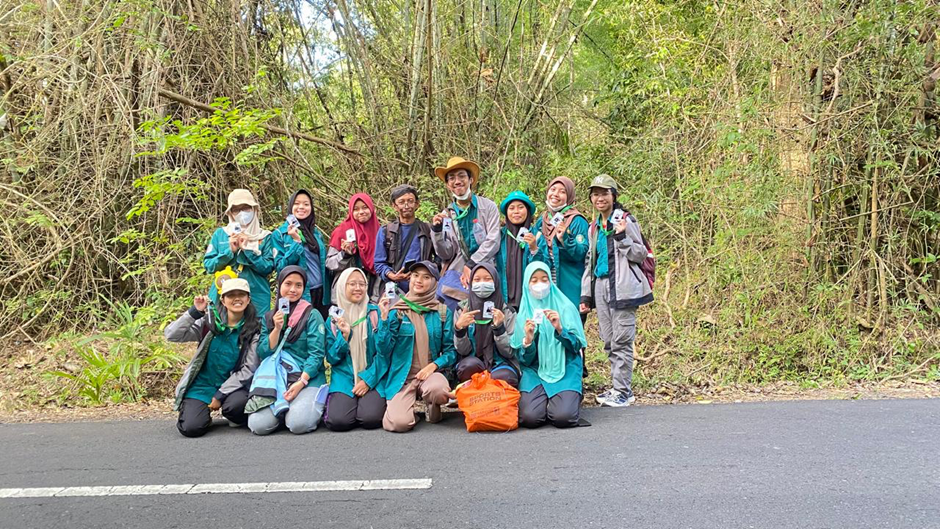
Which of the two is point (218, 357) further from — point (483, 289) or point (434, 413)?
point (483, 289)

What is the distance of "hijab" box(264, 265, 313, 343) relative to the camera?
4.97 metres

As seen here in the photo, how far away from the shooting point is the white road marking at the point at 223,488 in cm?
351

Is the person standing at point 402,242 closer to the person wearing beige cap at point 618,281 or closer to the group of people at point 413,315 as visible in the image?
the group of people at point 413,315

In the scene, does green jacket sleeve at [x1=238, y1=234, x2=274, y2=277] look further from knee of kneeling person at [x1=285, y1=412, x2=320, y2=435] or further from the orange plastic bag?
the orange plastic bag

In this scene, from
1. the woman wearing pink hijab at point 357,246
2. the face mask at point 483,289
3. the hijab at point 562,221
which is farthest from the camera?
the woman wearing pink hijab at point 357,246

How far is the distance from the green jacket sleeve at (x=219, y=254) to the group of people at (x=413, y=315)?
0.5 inches

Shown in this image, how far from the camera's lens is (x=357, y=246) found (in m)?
5.82

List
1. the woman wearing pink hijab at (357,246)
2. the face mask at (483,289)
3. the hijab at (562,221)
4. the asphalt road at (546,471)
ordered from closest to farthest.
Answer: the asphalt road at (546,471), the face mask at (483,289), the hijab at (562,221), the woman wearing pink hijab at (357,246)

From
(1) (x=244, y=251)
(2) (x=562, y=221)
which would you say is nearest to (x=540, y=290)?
(2) (x=562, y=221)

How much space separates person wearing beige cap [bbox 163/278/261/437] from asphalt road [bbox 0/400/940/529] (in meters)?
0.18

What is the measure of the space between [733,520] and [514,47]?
7.69m

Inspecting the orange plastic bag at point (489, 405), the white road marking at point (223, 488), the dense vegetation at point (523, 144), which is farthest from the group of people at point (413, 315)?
the dense vegetation at point (523, 144)

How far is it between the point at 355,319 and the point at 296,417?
34.2 inches

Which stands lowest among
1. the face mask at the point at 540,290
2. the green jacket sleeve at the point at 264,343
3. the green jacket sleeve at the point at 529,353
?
the green jacket sleeve at the point at 529,353
